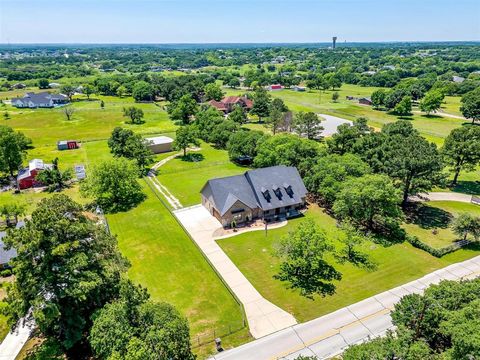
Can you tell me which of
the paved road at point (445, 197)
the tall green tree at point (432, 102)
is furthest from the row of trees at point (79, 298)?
the tall green tree at point (432, 102)

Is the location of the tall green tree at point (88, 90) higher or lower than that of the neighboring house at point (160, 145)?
higher

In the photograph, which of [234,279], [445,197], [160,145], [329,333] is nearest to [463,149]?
[445,197]

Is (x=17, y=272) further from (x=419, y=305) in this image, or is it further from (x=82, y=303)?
(x=419, y=305)

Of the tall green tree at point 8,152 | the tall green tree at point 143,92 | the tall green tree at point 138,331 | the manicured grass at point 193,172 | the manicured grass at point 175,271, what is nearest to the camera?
the tall green tree at point 138,331

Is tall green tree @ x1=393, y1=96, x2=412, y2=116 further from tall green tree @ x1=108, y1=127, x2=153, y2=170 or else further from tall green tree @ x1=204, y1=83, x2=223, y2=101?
tall green tree @ x1=108, y1=127, x2=153, y2=170

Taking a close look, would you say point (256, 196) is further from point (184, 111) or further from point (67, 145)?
point (184, 111)

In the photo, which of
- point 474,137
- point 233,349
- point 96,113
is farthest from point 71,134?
point 474,137

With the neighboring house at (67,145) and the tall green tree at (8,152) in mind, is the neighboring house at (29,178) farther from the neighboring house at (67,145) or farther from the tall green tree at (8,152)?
the neighboring house at (67,145)
